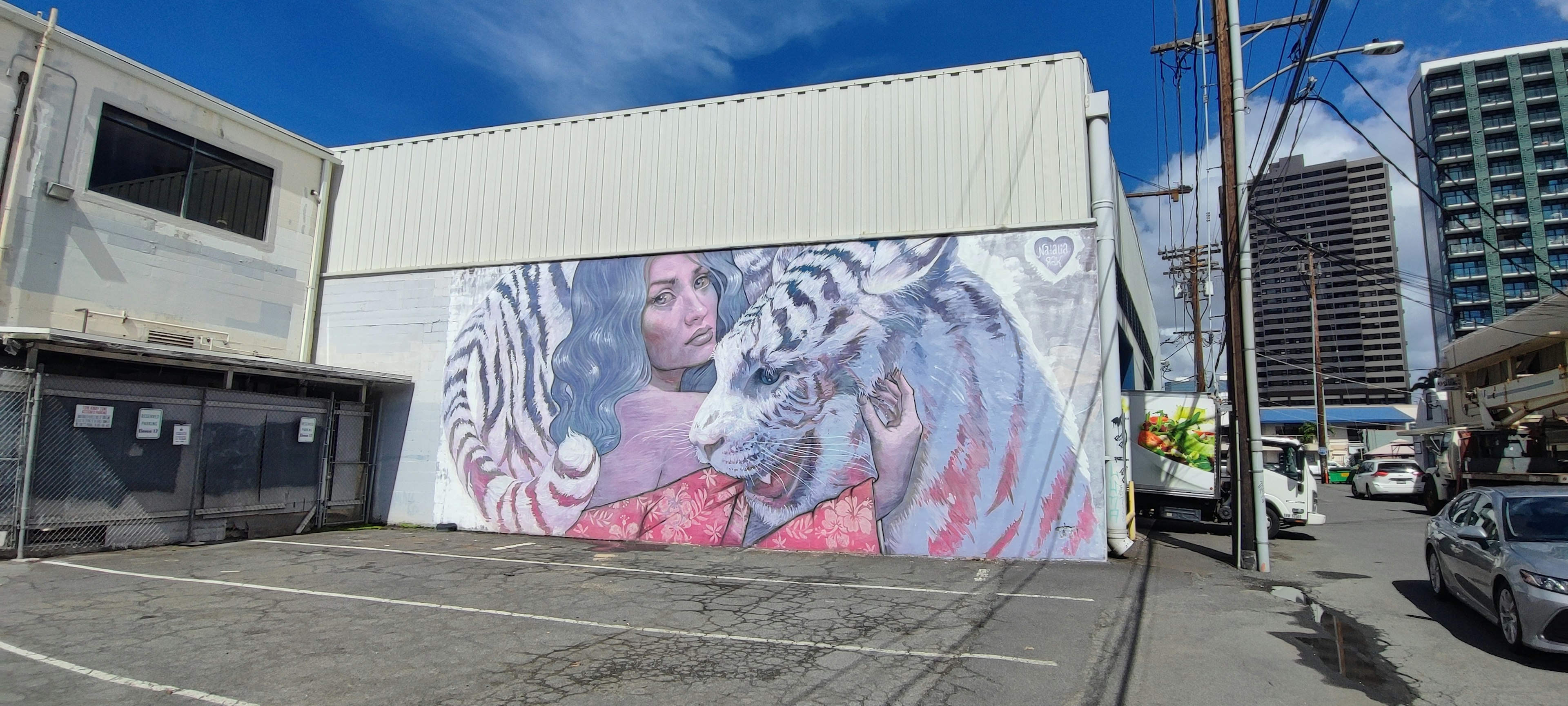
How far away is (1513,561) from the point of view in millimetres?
6129

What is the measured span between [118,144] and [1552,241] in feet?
315

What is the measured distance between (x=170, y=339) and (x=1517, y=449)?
31694mm

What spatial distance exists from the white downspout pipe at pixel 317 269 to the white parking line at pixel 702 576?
17.6ft

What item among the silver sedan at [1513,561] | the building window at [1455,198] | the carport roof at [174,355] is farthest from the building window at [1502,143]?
the carport roof at [174,355]

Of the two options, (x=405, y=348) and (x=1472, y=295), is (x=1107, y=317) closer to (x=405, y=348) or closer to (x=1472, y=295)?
(x=405, y=348)

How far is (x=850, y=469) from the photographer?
39.5ft

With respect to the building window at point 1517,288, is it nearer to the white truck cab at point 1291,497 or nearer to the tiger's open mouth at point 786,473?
the white truck cab at point 1291,497

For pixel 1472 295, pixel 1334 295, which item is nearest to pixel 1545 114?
pixel 1472 295

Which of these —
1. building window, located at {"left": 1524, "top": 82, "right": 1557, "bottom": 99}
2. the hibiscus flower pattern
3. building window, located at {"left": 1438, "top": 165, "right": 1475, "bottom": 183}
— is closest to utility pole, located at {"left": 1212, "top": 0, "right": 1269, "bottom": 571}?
the hibiscus flower pattern

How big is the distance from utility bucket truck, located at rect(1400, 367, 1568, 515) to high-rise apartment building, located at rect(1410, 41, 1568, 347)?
52.2 metres

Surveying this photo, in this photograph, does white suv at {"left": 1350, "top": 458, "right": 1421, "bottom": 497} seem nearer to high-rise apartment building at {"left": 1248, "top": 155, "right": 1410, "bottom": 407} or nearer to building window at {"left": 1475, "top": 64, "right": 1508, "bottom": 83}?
high-rise apartment building at {"left": 1248, "top": 155, "right": 1410, "bottom": 407}

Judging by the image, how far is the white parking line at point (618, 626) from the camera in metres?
5.90

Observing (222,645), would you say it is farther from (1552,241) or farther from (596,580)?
(1552,241)

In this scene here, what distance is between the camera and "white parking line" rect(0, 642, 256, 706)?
4.70 metres
